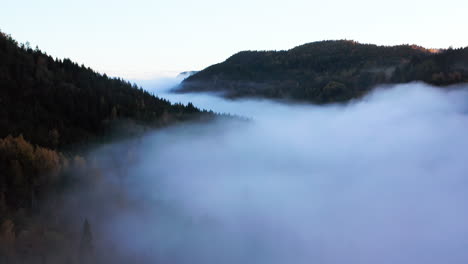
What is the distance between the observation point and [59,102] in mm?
110125

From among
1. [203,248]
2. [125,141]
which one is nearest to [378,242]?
[203,248]

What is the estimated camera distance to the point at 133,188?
11431 centimetres

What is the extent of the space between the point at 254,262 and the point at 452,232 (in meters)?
118

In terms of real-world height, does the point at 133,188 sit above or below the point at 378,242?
above

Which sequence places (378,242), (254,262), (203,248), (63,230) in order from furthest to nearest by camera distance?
(378,242) < (254,262) < (203,248) < (63,230)

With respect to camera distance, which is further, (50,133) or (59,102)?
(59,102)

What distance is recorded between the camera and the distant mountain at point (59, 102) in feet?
289

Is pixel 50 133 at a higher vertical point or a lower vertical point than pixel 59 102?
lower

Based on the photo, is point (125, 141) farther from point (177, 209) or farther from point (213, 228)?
point (213, 228)

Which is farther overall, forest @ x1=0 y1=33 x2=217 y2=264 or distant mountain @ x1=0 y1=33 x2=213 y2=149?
distant mountain @ x1=0 y1=33 x2=213 y2=149

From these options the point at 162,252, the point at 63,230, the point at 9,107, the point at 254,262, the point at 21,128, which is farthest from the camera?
the point at 254,262

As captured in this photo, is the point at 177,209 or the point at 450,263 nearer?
the point at 177,209

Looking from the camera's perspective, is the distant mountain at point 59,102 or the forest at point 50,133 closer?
the forest at point 50,133

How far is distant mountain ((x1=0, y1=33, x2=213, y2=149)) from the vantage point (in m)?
88.0
